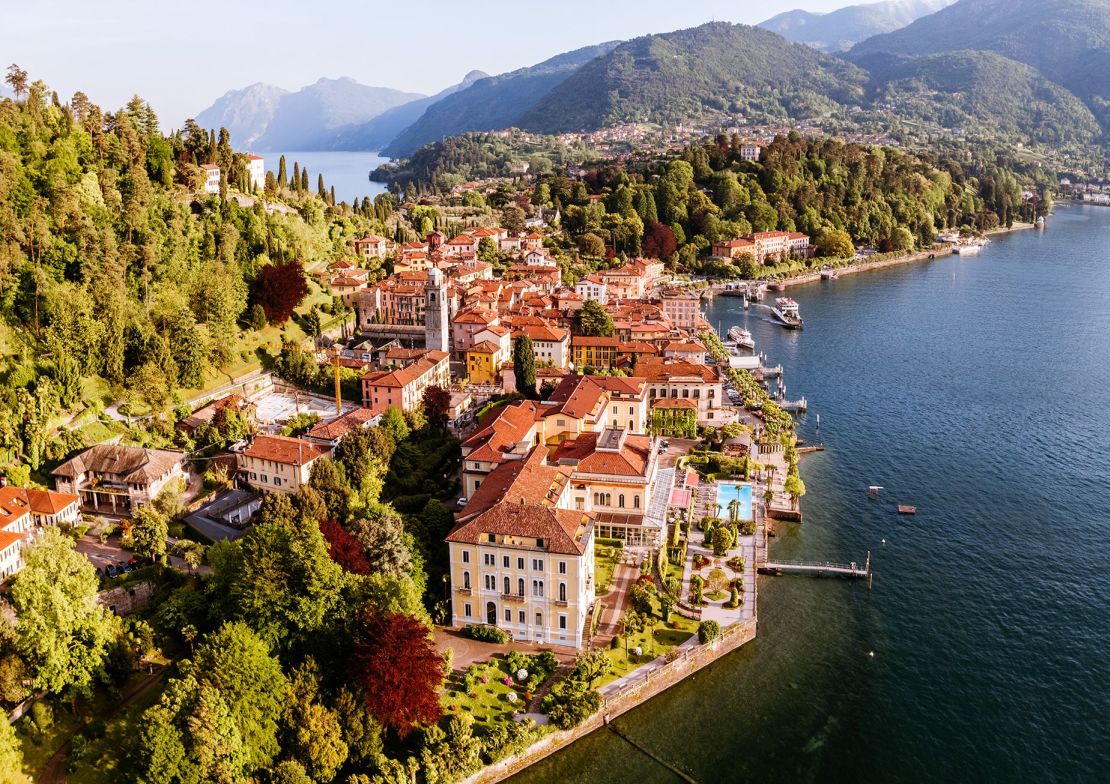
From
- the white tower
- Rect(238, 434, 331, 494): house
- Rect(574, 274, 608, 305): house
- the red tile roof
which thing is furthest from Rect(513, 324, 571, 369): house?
Rect(238, 434, 331, 494): house

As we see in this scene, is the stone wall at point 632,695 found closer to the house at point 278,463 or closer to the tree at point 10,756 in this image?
the tree at point 10,756

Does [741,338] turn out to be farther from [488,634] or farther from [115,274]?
[488,634]

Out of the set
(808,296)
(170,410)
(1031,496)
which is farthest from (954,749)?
(808,296)

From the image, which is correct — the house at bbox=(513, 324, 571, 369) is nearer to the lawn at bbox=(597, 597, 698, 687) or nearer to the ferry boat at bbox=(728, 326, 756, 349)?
the ferry boat at bbox=(728, 326, 756, 349)

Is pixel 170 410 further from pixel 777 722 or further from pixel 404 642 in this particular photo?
pixel 777 722

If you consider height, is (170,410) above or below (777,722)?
above
